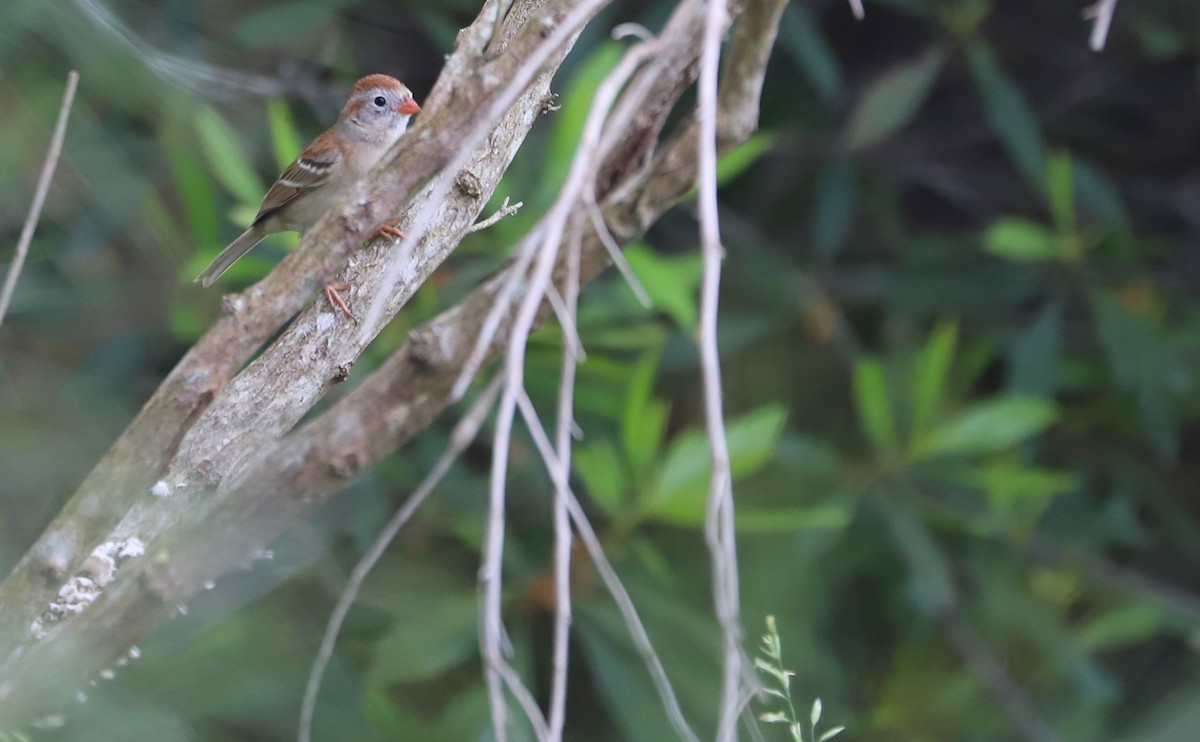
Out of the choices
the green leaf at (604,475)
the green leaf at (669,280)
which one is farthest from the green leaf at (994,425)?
the green leaf at (604,475)

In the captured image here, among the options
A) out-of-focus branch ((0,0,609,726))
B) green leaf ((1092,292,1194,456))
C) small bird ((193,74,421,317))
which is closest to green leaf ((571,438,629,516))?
small bird ((193,74,421,317))

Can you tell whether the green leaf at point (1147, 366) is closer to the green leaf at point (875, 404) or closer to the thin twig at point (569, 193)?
the green leaf at point (875, 404)

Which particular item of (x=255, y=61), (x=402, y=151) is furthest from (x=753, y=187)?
(x=402, y=151)

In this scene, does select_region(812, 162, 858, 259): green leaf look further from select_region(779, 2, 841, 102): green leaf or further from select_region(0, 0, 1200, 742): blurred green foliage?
select_region(779, 2, 841, 102): green leaf

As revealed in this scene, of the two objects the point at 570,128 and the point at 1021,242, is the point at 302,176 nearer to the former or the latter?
the point at 570,128


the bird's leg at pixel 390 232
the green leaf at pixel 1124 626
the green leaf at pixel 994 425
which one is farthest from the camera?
the green leaf at pixel 1124 626

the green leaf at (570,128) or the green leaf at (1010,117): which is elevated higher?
the green leaf at (570,128)

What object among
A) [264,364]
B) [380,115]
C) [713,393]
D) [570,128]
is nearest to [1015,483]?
[570,128]
